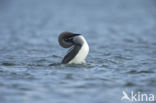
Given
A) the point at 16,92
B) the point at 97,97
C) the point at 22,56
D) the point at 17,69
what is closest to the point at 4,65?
the point at 17,69

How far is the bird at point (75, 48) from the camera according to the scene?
13.9m

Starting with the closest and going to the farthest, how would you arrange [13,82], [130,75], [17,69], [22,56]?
[13,82], [130,75], [17,69], [22,56]

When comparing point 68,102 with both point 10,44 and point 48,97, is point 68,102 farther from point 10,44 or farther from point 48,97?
point 10,44

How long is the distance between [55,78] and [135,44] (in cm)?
971

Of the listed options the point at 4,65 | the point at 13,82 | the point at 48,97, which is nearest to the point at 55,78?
the point at 13,82

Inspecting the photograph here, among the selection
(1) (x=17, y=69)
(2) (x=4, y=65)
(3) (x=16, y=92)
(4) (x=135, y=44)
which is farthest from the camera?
(4) (x=135, y=44)

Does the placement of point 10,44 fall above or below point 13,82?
above

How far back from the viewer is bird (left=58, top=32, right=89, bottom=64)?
45.6 ft

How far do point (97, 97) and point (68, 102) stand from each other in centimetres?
78

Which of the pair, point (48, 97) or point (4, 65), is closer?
point (48, 97)

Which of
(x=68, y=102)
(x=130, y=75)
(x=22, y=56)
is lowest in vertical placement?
(x=68, y=102)

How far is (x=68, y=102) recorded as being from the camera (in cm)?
973

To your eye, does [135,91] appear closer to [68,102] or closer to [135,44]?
[68,102]

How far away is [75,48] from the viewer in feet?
46.0
